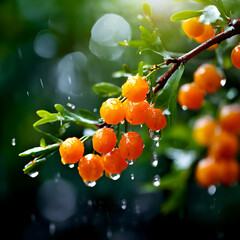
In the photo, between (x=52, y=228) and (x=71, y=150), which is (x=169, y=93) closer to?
(x=71, y=150)

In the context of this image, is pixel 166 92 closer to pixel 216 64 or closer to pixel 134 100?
pixel 134 100

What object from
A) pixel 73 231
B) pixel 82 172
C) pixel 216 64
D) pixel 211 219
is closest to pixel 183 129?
pixel 216 64

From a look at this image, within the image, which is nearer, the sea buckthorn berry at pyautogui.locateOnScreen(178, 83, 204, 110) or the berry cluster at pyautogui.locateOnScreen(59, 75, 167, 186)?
the berry cluster at pyautogui.locateOnScreen(59, 75, 167, 186)

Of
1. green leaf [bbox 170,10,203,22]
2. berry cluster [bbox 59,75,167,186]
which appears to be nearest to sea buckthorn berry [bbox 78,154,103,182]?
berry cluster [bbox 59,75,167,186]

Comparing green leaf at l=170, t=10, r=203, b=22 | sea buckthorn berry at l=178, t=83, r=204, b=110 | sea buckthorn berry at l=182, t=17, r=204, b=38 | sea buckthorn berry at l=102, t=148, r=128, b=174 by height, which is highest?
green leaf at l=170, t=10, r=203, b=22

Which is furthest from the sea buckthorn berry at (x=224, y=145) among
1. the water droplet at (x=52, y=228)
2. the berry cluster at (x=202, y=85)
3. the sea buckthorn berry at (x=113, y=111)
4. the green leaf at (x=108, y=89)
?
the water droplet at (x=52, y=228)

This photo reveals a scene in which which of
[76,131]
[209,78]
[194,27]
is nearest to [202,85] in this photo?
[209,78]

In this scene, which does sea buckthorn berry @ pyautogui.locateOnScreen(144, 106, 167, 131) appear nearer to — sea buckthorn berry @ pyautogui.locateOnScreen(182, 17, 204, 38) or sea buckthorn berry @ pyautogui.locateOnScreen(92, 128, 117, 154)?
sea buckthorn berry @ pyautogui.locateOnScreen(92, 128, 117, 154)

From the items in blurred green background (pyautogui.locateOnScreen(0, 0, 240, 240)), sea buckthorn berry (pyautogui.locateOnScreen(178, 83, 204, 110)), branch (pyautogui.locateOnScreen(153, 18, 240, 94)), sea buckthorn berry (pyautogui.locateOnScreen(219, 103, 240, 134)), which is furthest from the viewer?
blurred green background (pyautogui.locateOnScreen(0, 0, 240, 240))

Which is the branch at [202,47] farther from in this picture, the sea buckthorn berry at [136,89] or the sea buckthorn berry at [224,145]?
the sea buckthorn berry at [224,145]
